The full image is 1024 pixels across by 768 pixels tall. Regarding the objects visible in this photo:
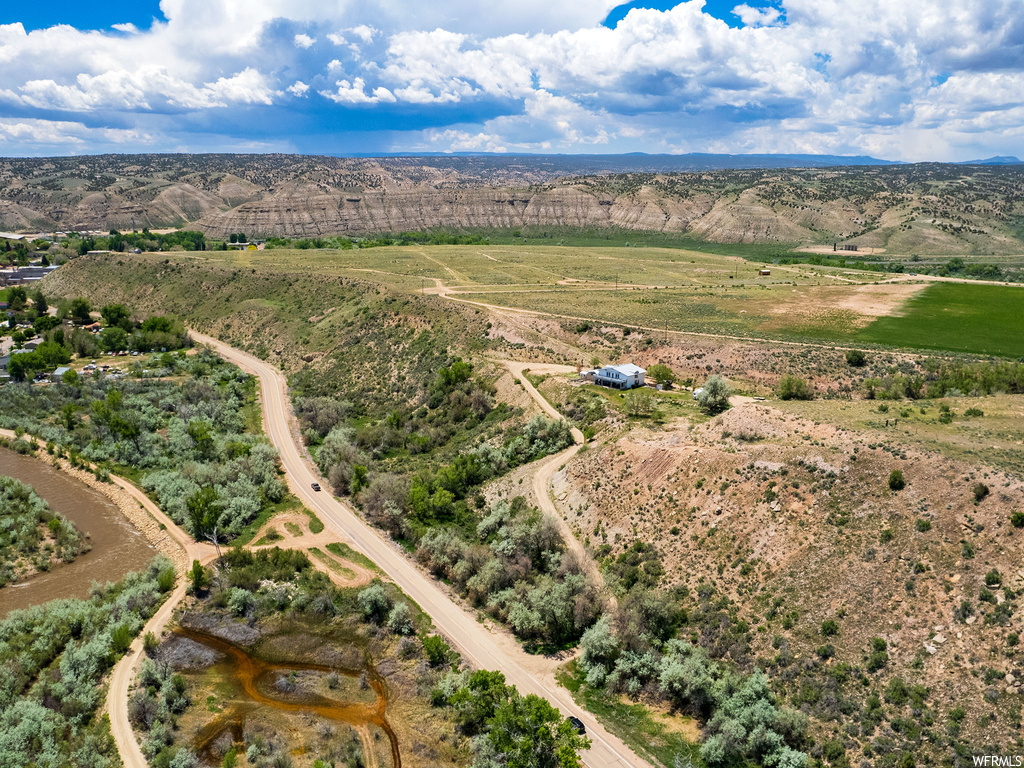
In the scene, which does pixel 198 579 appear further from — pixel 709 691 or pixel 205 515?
pixel 709 691

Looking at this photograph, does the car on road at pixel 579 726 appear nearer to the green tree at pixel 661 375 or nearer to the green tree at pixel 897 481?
the green tree at pixel 897 481

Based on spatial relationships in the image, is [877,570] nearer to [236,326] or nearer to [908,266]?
[236,326]

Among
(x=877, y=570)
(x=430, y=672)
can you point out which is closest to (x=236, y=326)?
(x=430, y=672)

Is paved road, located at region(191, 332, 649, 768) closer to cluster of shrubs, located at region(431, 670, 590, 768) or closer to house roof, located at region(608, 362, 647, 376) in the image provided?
cluster of shrubs, located at region(431, 670, 590, 768)

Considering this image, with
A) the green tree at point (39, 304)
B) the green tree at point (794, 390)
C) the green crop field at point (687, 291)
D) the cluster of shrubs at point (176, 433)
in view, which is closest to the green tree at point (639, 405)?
the green tree at point (794, 390)

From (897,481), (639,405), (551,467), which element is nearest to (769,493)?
(897,481)

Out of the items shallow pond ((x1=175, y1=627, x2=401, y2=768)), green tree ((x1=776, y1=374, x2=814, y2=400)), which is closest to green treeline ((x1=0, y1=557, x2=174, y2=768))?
shallow pond ((x1=175, y1=627, x2=401, y2=768))
